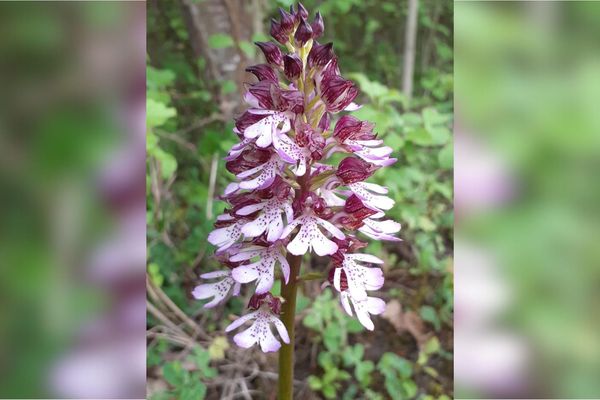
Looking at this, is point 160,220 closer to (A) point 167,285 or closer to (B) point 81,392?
(A) point 167,285

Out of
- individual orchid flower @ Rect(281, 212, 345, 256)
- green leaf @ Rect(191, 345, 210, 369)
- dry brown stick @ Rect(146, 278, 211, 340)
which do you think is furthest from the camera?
dry brown stick @ Rect(146, 278, 211, 340)

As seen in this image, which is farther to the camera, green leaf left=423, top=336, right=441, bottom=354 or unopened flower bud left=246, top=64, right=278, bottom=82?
green leaf left=423, top=336, right=441, bottom=354

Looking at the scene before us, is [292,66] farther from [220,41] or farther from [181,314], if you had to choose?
[181,314]

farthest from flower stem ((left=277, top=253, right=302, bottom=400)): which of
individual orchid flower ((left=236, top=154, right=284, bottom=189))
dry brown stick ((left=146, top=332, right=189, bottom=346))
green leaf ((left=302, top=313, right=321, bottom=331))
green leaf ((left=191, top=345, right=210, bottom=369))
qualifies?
dry brown stick ((left=146, top=332, right=189, bottom=346))

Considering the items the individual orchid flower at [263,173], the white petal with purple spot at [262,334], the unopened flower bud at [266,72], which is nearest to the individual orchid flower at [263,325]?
the white petal with purple spot at [262,334]

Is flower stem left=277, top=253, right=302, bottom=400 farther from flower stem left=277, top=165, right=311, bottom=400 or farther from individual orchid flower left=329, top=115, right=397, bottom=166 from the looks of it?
individual orchid flower left=329, top=115, right=397, bottom=166

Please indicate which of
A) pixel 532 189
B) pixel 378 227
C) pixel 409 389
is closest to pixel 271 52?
pixel 378 227
